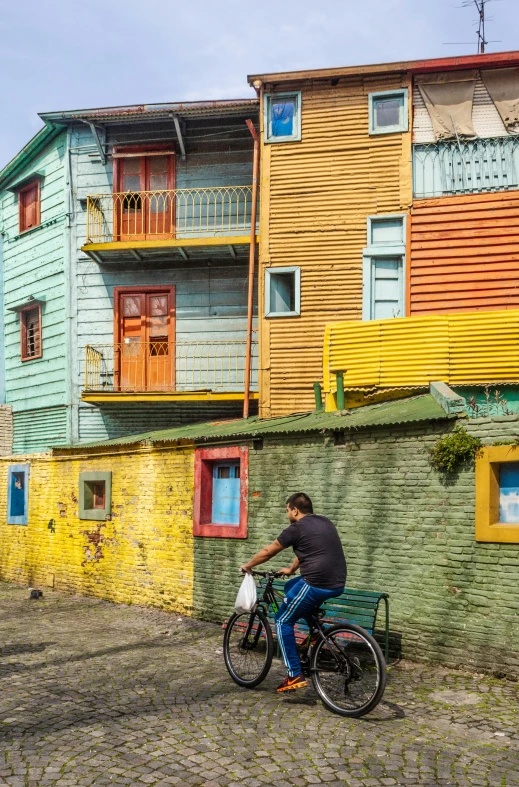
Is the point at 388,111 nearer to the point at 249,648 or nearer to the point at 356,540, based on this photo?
the point at 356,540

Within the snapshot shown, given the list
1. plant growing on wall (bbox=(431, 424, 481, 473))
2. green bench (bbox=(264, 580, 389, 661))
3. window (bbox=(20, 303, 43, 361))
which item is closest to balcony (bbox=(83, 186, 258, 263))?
window (bbox=(20, 303, 43, 361))

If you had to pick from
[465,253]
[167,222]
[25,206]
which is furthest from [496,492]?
[25,206]

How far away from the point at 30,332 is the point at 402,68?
11.1m

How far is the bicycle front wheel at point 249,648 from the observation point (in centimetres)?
674

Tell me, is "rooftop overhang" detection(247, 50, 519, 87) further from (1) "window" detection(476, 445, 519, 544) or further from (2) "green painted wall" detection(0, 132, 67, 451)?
(1) "window" detection(476, 445, 519, 544)

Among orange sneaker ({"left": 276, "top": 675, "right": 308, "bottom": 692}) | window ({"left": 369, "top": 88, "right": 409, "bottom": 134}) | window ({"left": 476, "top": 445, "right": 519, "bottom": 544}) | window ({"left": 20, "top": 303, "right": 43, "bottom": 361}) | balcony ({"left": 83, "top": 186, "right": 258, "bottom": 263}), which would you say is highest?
window ({"left": 369, "top": 88, "right": 409, "bottom": 134})

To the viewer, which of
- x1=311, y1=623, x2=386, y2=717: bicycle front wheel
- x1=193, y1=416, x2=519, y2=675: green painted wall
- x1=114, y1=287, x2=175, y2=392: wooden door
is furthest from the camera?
x1=114, y1=287, x2=175, y2=392: wooden door

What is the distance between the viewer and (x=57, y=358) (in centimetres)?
1855

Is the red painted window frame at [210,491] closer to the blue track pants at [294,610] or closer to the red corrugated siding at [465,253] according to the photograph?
the blue track pants at [294,610]

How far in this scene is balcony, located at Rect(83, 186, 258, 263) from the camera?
1700cm

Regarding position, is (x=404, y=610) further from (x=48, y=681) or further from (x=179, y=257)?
(x=179, y=257)

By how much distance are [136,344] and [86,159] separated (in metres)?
4.63

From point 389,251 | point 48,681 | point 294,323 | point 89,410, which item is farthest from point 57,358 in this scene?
point 48,681

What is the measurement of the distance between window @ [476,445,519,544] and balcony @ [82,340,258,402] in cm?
942
